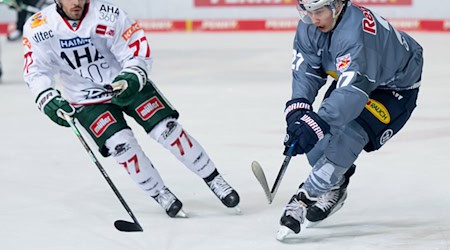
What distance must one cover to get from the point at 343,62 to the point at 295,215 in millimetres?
558

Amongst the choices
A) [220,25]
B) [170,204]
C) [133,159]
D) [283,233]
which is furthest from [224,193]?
[220,25]

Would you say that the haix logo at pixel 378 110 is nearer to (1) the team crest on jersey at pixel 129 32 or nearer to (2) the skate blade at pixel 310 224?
(2) the skate blade at pixel 310 224

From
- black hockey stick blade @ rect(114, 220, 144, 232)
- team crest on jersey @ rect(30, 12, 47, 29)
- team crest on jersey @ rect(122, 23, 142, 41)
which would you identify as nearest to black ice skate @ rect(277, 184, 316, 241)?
black hockey stick blade @ rect(114, 220, 144, 232)

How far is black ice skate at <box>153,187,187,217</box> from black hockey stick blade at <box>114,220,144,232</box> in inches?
9.7

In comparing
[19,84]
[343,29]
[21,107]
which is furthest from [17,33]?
[343,29]

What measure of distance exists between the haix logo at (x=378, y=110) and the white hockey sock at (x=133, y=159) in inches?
36.1

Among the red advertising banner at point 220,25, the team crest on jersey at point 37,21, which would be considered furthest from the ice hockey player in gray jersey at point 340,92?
the red advertising banner at point 220,25

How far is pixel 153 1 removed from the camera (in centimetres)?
1084

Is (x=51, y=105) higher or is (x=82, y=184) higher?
(x=51, y=105)

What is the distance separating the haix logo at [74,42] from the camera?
3.87 m

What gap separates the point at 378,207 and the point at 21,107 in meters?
3.42

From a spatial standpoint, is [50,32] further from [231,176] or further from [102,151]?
[231,176]

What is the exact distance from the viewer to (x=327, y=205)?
3.76 metres

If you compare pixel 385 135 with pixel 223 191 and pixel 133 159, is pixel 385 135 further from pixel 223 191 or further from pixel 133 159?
pixel 133 159
